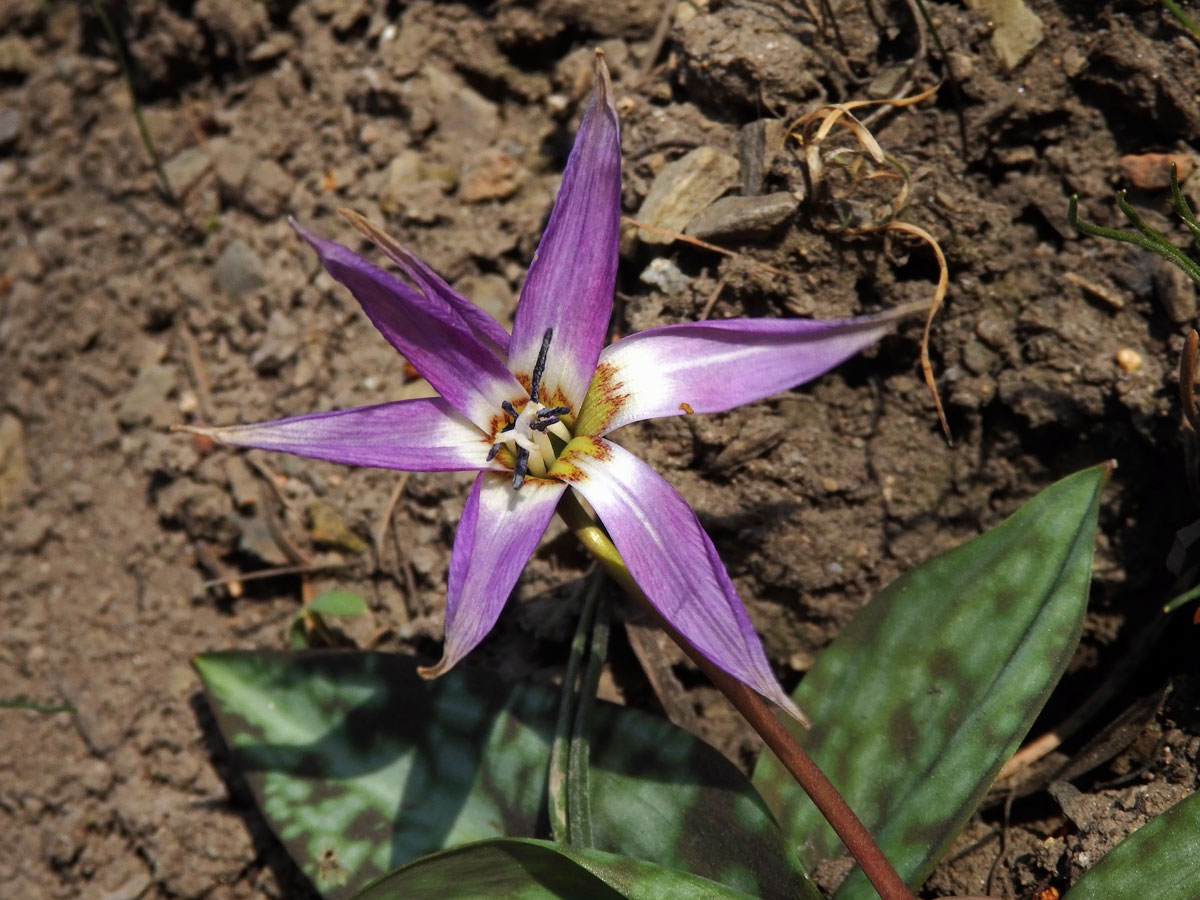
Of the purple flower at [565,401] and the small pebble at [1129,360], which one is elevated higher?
the purple flower at [565,401]

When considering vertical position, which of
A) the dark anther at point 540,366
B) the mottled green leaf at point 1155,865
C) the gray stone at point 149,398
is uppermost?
the dark anther at point 540,366

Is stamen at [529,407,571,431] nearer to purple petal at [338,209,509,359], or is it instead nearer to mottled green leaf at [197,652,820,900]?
purple petal at [338,209,509,359]

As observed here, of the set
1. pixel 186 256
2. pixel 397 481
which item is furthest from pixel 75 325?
pixel 397 481

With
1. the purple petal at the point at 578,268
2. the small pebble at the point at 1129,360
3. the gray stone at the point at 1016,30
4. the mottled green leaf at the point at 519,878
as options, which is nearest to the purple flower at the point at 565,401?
the purple petal at the point at 578,268

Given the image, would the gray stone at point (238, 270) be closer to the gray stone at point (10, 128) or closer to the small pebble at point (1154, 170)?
the gray stone at point (10, 128)

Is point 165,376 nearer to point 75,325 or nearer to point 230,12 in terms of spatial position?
point 75,325

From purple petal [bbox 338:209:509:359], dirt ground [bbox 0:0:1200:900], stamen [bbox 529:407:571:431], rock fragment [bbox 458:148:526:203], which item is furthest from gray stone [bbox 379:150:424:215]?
stamen [bbox 529:407:571:431]

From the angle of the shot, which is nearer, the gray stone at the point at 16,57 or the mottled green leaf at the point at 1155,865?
the mottled green leaf at the point at 1155,865
